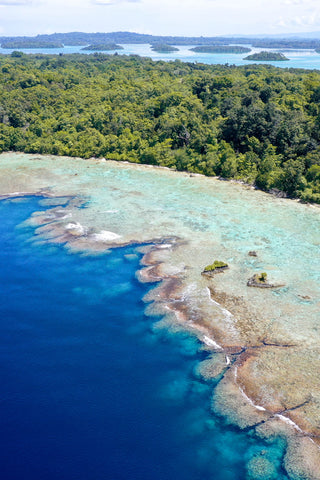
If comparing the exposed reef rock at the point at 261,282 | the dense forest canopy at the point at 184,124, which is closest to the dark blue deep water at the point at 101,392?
the exposed reef rock at the point at 261,282

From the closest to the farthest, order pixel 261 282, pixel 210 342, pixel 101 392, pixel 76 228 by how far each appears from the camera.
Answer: pixel 101 392, pixel 210 342, pixel 261 282, pixel 76 228

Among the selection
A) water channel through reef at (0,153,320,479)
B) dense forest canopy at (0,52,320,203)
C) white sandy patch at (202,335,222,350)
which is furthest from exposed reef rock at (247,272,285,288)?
dense forest canopy at (0,52,320,203)

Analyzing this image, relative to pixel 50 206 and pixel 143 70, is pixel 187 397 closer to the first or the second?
pixel 50 206

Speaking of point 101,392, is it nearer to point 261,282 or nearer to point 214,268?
point 214,268

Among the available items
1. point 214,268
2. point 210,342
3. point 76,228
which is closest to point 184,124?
point 76,228

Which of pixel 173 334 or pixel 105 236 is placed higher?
pixel 105 236

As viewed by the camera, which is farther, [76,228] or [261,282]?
[76,228]
